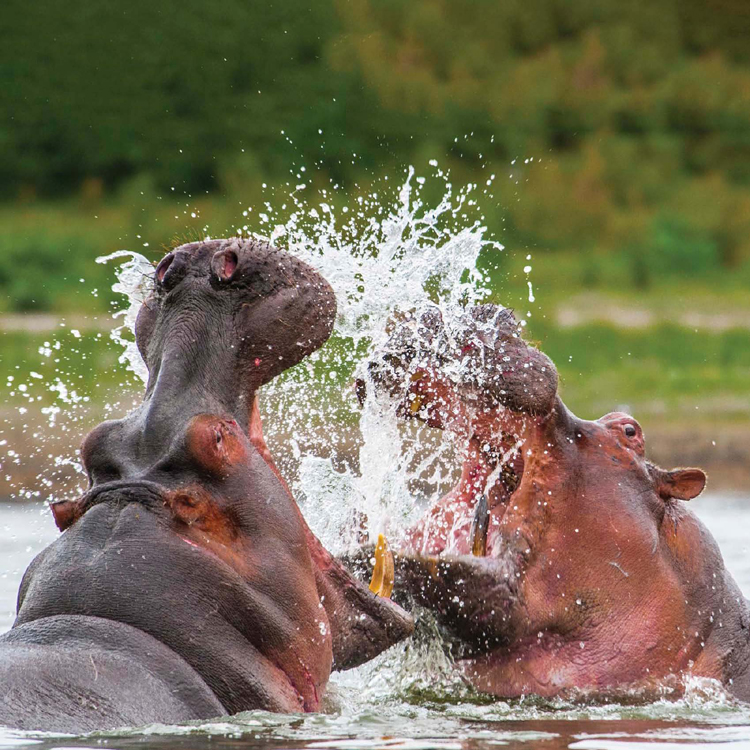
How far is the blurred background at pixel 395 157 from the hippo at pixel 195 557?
13.4 meters

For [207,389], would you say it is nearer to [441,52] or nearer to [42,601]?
[42,601]

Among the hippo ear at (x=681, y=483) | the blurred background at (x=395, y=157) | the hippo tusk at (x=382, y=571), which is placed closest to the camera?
the hippo tusk at (x=382, y=571)

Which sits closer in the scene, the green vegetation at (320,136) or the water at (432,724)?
the water at (432,724)

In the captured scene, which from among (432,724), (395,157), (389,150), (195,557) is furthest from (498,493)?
(389,150)

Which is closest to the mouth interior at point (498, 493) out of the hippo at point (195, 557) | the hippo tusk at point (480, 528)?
the hippo tusk at point (480, 528)

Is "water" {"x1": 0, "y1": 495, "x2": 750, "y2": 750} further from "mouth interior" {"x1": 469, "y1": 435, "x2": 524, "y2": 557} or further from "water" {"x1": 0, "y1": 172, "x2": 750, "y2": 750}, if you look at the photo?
"mouth interior" {"x1": 469, "y1": 435, "x2": 524, "y2": 557}

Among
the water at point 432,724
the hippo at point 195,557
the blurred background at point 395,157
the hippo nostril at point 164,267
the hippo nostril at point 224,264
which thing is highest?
the blurred background at point 395,157

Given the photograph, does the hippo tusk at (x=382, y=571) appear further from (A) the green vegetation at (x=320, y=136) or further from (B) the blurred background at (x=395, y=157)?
(A) the green vegetation at (x=320, y=136)

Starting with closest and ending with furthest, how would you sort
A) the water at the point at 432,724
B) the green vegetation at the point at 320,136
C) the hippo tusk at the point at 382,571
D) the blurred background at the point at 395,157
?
the water at the point at 432,724 → the hippo tusk at the point at 382,571 → the blurred background at the point at 395,157 → the green vegetation at the point at 320,136

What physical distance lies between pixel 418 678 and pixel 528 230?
2138cm

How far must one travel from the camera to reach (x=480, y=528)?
601cm

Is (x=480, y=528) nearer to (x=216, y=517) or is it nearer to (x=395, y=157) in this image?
(x=216, y=517)

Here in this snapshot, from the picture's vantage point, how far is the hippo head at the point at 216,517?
4.55 meters

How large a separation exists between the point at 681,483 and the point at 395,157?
22845 mm
